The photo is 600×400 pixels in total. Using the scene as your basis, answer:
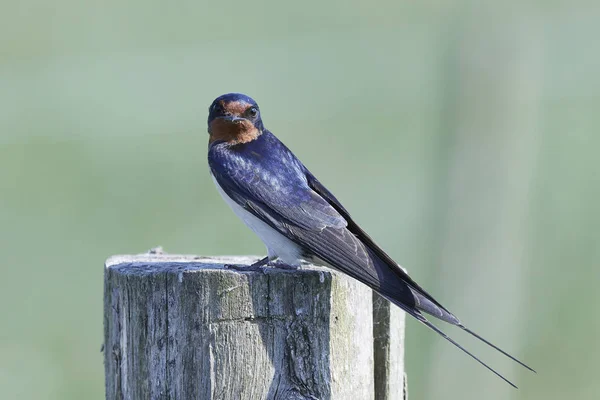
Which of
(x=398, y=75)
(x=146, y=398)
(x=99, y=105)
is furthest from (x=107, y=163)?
(x=146, y=398)

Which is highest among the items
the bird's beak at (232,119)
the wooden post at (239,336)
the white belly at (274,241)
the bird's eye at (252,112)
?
the bird's eye at (252,112)

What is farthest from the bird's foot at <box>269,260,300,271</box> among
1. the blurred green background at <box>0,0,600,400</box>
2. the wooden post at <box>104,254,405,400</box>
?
the blurred green background at <box>0,0,600,400</box>

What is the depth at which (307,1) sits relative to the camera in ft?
42.8

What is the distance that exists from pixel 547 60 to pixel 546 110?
74 centimetres

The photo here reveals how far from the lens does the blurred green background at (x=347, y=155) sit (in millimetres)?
6148

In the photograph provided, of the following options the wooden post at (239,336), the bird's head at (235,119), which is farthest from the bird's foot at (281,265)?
the bird's head at (235,119)

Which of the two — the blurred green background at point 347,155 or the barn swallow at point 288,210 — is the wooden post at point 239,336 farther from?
the blurred green background at point 347,155

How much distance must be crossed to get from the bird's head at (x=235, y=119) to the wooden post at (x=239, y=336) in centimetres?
113

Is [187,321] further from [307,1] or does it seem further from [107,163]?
[307,1]

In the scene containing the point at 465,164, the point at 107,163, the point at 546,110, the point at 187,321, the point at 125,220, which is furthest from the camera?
the point at 546,110

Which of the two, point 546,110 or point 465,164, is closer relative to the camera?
point 465,164

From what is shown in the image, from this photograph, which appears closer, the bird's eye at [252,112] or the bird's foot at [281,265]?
the bird's foot at [281,265]

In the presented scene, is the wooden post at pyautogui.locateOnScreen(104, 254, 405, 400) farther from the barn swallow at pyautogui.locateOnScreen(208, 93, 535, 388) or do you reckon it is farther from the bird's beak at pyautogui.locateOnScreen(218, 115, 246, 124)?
the bird's beak at pyautogui.locateOnScreen(218, 115, 246, 124)

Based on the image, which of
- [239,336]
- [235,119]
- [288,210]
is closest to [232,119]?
[235,119]
